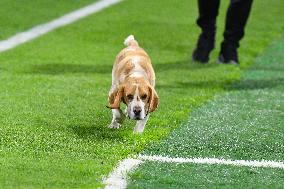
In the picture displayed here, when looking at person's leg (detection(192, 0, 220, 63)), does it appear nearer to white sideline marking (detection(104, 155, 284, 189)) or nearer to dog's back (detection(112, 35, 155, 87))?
dog's back (detection(112, 35, 155, 87))

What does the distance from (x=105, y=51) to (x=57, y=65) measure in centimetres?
247

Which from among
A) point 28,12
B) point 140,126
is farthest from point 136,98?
point 28,12

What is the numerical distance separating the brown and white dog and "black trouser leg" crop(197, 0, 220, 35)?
6.78 metres

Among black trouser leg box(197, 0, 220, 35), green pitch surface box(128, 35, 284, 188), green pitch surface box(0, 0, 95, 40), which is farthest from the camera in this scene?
green pitch surface box(0, 0, 95, 40)

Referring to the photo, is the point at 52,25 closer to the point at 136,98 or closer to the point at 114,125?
the point at 114,125

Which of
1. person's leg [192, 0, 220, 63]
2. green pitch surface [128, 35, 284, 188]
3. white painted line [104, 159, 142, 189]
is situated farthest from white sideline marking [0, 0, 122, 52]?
white painted line [104, 159, 142, 189]

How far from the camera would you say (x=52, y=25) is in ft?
71.8

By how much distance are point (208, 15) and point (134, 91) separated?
808 cm

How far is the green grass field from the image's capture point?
8.40 meters

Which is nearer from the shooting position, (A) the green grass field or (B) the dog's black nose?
(A) the green grass field

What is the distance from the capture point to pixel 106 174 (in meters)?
8.01

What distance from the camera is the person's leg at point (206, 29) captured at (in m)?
17.3

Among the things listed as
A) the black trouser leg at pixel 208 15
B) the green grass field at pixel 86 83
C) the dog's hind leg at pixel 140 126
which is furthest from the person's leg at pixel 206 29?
the dog's hind leg at pixel 140 126

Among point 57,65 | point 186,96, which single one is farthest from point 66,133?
point 57,65
